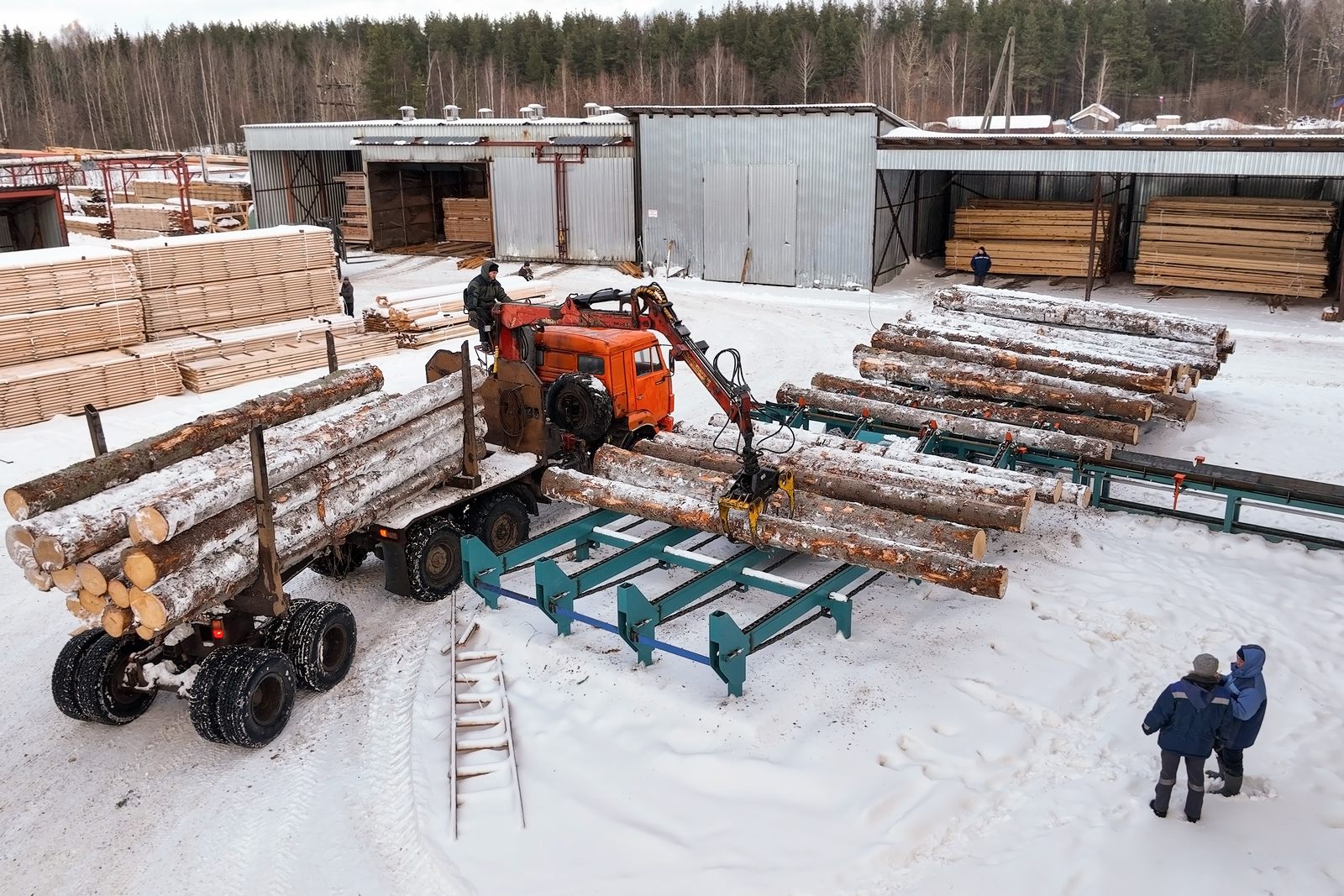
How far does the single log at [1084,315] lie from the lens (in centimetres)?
1614

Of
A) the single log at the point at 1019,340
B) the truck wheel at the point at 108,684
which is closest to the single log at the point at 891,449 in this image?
the single log at the point at 1019,340

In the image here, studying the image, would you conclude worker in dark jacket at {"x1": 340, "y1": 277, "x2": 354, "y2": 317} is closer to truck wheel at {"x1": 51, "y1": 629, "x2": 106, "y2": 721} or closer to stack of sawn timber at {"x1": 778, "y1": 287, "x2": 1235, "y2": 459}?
stack of sawn timber at {"x1": 778, "y1": 287, "x2": 1235, "y2": 459}

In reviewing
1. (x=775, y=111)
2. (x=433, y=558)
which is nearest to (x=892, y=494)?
(x=433, y=558)

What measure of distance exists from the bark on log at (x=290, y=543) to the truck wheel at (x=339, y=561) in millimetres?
789

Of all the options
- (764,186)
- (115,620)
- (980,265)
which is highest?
(764,186)

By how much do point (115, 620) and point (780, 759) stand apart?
515cm

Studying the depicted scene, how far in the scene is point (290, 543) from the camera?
9.05 m

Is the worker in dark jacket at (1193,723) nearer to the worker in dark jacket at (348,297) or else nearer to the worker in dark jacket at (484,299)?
the worker in dark jacket at (484,299)

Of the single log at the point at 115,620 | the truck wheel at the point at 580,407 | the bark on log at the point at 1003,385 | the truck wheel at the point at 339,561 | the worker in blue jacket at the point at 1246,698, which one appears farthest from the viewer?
the bark on log at the point at 1003,385

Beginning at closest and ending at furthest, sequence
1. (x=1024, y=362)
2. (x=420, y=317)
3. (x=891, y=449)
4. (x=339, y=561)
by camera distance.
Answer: (x=339, y=561), (x=891, y=449), (x=1024, y=362), (x=420, y=317)

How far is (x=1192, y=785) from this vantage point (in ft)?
22.7

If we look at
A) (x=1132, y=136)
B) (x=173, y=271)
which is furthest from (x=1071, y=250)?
(x=173, y=271)

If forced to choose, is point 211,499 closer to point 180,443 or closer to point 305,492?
point 305,492

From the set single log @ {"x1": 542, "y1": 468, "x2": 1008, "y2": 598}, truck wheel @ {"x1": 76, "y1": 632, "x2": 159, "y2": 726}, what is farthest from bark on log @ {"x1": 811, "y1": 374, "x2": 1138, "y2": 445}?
truck wheel @ {"x1": 76, "y1": 632, "x2": 159, "y2": 726}
